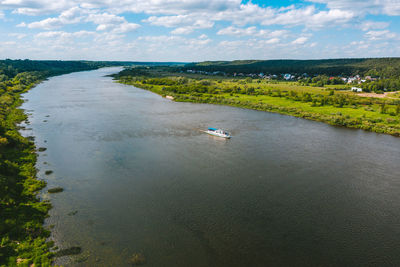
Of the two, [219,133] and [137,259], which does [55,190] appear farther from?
[219,133]

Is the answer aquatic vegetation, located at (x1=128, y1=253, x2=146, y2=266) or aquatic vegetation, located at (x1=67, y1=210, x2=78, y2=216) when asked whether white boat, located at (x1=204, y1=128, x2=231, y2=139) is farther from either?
aquatic vegetation, located at (x1=128, y1=253, x2=146, y2=266)

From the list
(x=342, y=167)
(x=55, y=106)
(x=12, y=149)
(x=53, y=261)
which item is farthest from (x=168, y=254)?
(x=55, y=106)

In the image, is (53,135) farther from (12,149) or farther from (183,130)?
(183,130)

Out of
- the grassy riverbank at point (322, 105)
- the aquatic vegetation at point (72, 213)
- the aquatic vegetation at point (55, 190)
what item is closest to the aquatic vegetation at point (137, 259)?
the aquatic vegetation at point (72, 213)

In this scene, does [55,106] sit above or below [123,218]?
above

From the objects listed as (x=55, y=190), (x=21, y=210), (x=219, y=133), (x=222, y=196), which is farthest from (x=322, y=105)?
(x=21, y=210)

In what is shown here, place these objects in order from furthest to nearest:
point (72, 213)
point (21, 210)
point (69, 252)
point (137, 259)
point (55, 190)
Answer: point (55, 190), point (72, 213), point (21, 210), point (69, 252), point (137, 259)

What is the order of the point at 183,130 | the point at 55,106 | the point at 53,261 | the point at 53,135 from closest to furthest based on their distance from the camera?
1. the point at 53,261
2. the point at 53,135
3. the point at 183,130
4. the point at 55,106

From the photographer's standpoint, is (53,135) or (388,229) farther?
(53,135)

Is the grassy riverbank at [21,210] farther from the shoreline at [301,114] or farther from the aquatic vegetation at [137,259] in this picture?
the shoreline at [301,114]

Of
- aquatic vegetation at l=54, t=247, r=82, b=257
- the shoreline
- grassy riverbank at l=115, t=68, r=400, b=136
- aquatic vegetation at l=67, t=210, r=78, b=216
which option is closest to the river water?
aquatic vegetation at l=67, t=210, r=78, b=216
